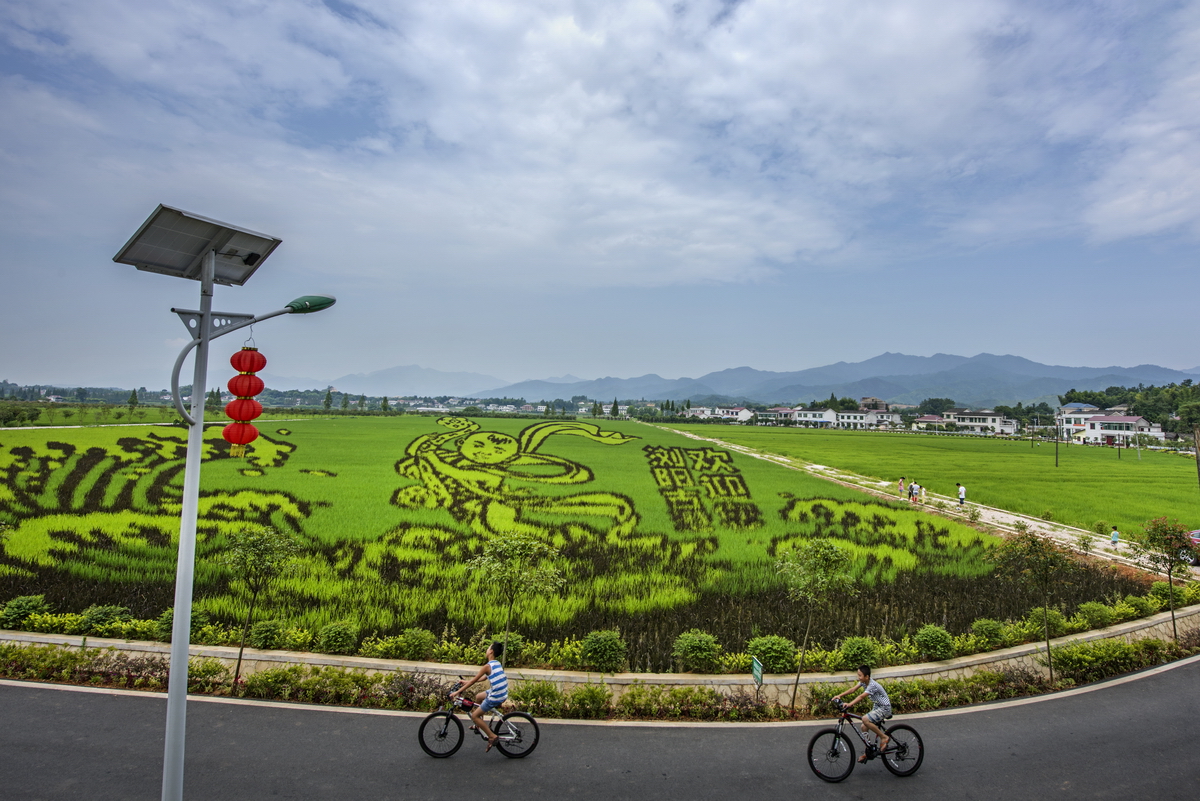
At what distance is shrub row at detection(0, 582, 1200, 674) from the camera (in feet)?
41.3

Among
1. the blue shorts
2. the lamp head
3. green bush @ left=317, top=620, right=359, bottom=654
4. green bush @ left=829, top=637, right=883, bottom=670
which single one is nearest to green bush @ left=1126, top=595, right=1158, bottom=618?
green bush @ left=829, top=637, right=883, bottom=670

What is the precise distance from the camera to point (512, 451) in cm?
3600

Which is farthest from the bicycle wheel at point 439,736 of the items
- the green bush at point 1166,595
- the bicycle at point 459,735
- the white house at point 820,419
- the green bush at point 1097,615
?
the white house at point 820,419

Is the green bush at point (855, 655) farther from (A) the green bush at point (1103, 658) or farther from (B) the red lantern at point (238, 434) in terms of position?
(B) the red lantern at point (238, 434)

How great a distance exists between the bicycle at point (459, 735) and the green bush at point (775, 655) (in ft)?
18.9

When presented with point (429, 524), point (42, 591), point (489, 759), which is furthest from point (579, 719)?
point (42, 591)

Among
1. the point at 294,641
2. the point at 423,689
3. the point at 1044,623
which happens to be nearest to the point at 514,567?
the point at 423,689

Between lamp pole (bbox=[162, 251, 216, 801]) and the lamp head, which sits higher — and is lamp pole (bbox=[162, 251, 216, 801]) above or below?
below

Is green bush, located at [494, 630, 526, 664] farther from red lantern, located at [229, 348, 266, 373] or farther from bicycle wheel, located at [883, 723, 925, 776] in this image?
red lantern, located at [229, 348, 266, 373]

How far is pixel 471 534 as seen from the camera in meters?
22.8

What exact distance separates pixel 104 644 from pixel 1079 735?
68.2ft

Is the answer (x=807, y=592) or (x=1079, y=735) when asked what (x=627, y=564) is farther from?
(x=1079, y=735)

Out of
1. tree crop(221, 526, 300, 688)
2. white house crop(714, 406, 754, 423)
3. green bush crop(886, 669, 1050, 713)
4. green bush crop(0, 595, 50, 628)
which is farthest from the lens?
white house crop(714, 406, 754, 423)

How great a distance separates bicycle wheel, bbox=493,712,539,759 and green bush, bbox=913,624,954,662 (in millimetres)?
9923
